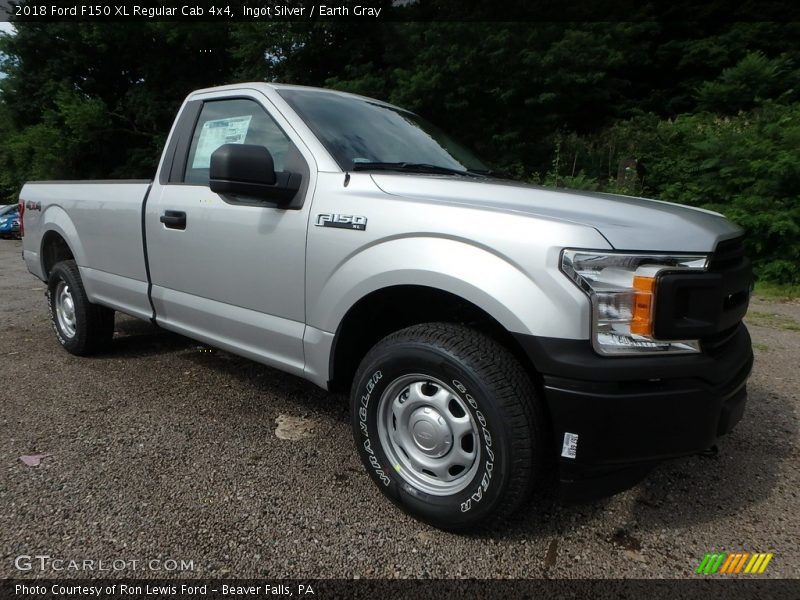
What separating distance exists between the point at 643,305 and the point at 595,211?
0.43 meters

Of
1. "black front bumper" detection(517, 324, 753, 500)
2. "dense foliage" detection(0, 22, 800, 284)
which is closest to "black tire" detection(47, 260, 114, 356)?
"black front bumper" detection(517, 324, 753, 500)

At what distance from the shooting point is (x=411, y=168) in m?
2.86

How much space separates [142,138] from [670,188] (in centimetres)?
1857

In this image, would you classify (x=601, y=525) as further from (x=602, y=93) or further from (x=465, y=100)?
(x=602, y=93)

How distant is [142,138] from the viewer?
21016mm

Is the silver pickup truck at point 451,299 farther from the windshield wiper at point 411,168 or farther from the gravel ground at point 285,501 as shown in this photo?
the gravel ground at point 285,501

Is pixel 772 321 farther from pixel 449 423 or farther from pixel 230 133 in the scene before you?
pixel 230 133

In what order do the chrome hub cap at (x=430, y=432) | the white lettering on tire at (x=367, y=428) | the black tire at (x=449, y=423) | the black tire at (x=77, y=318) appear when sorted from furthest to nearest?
Result: the black tire at (x=77, y=318), the white lettering on tire at (x=367, y=428), the chrome hub cap at (x=430, y=432), the black tire at (x=449, y=423)

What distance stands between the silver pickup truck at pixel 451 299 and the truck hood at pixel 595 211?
10mm

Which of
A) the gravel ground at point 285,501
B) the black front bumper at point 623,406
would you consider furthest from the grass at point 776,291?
the black front bumper at point 623,406

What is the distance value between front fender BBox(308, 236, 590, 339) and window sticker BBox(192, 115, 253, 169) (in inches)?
47.7

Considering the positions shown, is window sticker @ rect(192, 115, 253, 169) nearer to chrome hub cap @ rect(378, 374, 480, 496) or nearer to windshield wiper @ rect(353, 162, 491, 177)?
windshield wiper @ rect(353, 162, 491, 177)

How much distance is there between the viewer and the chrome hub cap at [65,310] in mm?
4598

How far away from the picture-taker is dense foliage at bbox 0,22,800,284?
28.7ft
